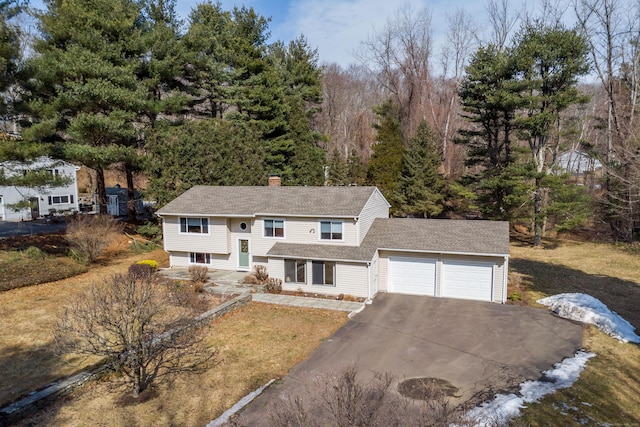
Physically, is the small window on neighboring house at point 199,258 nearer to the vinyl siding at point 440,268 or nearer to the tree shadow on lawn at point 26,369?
the vinyl siding at point 440,268

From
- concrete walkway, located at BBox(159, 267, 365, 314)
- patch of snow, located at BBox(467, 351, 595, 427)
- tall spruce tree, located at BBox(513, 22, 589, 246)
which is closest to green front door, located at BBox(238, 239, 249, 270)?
concrete walkway, located at BBox(159, 267, 365, 314)

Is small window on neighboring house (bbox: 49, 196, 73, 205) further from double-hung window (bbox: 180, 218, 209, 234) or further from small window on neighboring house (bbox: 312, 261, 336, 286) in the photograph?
small window on neighboring house (bbox: 312, 261, 336, 286)

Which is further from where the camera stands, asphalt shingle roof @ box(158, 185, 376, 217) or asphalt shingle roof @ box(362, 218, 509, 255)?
asphalt shingle roof @ box(158, 185, 376, 217)

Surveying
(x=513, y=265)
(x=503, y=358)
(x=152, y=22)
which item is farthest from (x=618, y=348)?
(x=152, y=22)

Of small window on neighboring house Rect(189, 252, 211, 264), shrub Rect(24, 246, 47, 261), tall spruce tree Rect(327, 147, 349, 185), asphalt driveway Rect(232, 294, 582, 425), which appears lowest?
asphalt driveway Rect(232, 294, 582, 425)

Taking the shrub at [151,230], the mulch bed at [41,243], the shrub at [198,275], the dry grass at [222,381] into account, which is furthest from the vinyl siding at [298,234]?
the mulch bed at [41,243]

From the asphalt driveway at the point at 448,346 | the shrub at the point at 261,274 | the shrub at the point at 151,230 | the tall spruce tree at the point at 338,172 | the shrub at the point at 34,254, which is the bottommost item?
the asphalt driveway at the point at 448,346
